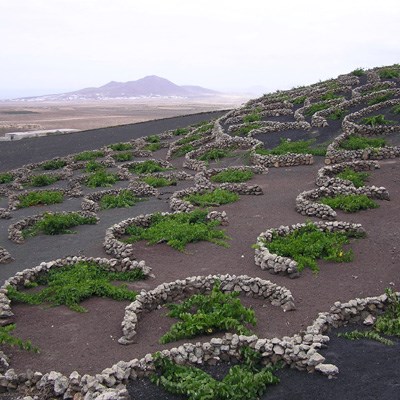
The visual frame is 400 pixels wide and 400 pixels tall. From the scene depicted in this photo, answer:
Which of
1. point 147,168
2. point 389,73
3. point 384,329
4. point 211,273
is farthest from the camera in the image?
point 389,73

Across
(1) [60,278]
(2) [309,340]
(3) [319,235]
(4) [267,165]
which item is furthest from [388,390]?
(4) [267,165]

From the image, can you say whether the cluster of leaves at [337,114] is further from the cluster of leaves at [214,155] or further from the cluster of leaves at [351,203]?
the cluster of leaves at [351,203]

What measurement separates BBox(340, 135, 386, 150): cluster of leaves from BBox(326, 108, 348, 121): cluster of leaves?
5249 millimetres

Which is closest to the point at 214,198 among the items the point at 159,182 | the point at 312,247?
the point at 159,182

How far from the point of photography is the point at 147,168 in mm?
29906

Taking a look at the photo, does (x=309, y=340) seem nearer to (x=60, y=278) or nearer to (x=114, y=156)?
(x=60, y=278)

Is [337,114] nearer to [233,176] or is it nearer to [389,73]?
[389,73]

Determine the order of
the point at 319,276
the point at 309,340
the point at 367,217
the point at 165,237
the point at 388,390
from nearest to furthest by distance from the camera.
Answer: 1. the point at 388,390
2. the point at 309,340
3. the point at 319,276
4. the point at 165,237
5. the point at 367,217

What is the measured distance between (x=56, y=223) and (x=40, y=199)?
636cm

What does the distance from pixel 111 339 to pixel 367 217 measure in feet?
33.8

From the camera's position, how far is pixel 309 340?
9.54 m

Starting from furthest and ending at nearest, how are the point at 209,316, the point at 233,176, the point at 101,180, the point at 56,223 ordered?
1. the point at 101,180
2. the point at 233,176
3. the point at 56,223
4. the point at 209,316

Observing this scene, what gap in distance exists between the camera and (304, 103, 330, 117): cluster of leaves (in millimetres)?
35125

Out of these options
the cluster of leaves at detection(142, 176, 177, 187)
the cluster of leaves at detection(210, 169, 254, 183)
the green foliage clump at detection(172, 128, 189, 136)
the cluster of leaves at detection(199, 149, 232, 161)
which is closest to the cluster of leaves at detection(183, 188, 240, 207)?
the cluster of leaves at detection(210, 169, 254, 183)
